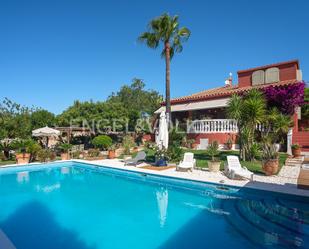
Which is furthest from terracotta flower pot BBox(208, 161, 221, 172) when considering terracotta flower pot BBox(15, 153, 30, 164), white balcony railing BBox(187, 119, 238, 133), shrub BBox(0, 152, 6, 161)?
shrub BBox(0, 152, 6, 161)

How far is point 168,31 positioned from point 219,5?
5933mm

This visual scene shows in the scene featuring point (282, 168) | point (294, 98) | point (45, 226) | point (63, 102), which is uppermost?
point (63, 102)

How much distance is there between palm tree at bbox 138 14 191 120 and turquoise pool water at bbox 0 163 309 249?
11780 mm

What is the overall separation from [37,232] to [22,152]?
1453 centimetres

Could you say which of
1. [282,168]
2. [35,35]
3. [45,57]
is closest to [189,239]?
[282,168]

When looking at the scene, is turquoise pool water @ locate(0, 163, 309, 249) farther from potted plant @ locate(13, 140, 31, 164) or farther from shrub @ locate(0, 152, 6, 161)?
shrub @ locate(0, 152, 6, 161)

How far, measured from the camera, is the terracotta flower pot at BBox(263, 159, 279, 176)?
12172mm

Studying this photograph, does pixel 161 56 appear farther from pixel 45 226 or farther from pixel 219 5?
pixel 45 226

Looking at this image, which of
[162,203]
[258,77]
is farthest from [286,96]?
[162,203]

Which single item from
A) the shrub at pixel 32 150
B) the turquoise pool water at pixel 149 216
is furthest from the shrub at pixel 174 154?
the shrub at pixel 32 150

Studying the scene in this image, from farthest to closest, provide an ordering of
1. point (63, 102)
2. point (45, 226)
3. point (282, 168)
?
point (63, 102) → point (282, 168) → point (45, 226)

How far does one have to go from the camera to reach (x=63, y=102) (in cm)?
4619

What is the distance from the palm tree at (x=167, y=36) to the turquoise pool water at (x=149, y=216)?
11780 millimetres

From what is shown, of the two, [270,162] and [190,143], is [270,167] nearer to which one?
[270,162]
